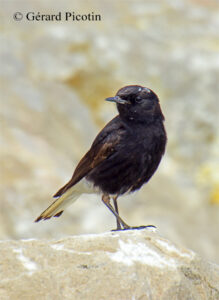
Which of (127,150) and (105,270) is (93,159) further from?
(105,270)

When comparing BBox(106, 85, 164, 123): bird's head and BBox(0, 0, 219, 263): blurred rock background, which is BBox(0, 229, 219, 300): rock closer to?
BBox(106, 85, 164, 123): bird's head

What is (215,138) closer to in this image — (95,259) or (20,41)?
(20,41)

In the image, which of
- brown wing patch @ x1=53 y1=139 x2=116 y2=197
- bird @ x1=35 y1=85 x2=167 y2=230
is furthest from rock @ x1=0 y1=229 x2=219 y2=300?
brown wing patch @ x1=53 y1=139 x2=116 y2=197

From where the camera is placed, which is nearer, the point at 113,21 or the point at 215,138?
the point at 215,138

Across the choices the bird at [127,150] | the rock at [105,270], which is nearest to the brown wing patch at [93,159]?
the bird at [127,150]

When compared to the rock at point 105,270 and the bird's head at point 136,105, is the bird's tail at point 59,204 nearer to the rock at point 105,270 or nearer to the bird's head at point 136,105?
the bird's head at point 136,105

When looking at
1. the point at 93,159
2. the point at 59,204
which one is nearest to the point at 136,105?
the point at 93,159

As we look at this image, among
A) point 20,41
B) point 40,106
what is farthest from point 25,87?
point 20,41
